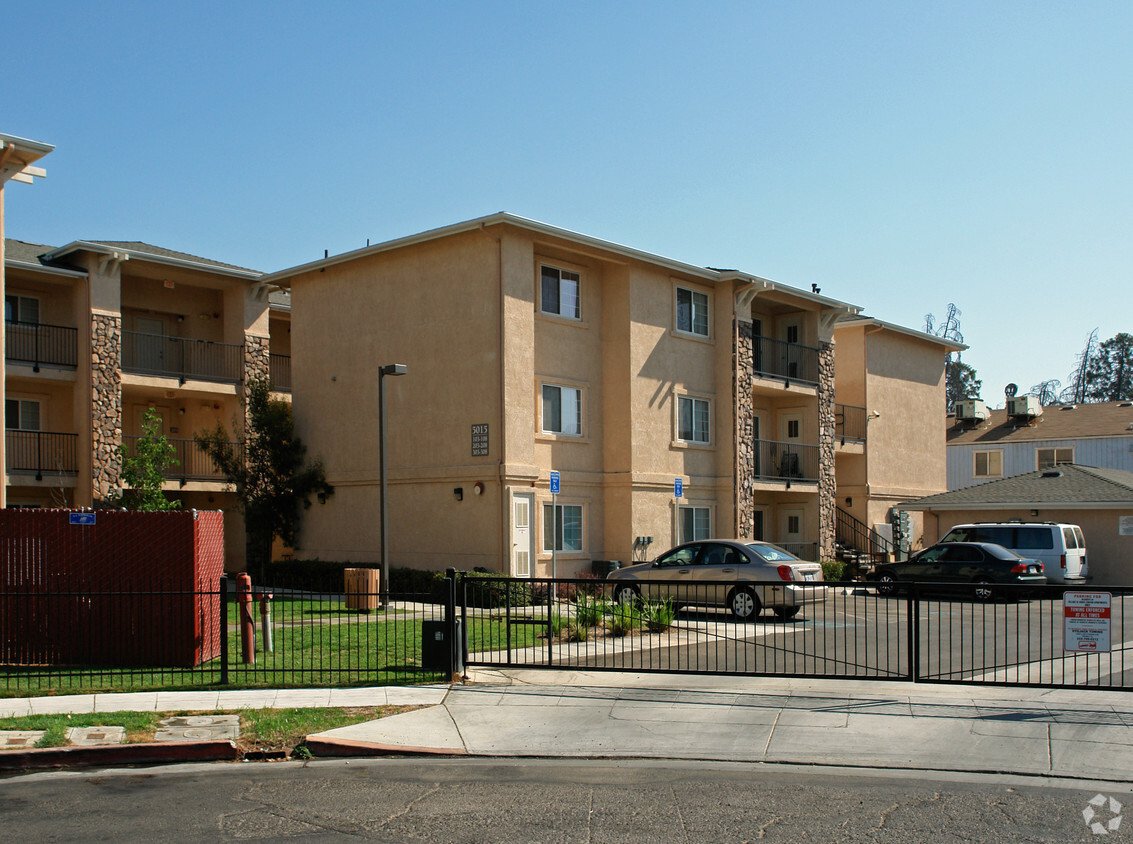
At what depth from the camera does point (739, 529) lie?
28594 mm

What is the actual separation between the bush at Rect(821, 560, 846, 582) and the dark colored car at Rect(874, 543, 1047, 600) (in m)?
2.94

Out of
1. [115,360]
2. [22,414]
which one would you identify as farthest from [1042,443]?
[22,414]

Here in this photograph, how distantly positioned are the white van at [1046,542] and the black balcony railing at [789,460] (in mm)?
5803

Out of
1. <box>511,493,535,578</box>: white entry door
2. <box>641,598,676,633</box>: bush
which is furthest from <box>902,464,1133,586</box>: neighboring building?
<box>641,598,676,633</box>: bush

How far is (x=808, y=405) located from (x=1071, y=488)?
27.2ft

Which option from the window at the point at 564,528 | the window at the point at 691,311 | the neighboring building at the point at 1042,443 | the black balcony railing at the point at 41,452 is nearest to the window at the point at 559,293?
the window at the point at 691,311

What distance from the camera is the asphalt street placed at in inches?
260

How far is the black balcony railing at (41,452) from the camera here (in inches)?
1065

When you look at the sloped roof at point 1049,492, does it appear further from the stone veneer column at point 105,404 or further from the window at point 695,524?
the stone veneer column at point 105,404

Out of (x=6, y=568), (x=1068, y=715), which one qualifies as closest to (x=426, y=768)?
(x=1068, y=715)

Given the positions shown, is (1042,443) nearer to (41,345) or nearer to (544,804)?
(41,345)

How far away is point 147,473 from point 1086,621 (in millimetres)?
20763

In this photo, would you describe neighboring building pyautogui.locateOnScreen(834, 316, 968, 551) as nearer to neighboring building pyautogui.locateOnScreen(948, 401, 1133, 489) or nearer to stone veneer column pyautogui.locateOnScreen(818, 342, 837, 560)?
stone veneer column pyautogui.locateOnScreen(818, 342, 837, 560)

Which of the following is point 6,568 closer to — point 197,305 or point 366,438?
point 366,438
